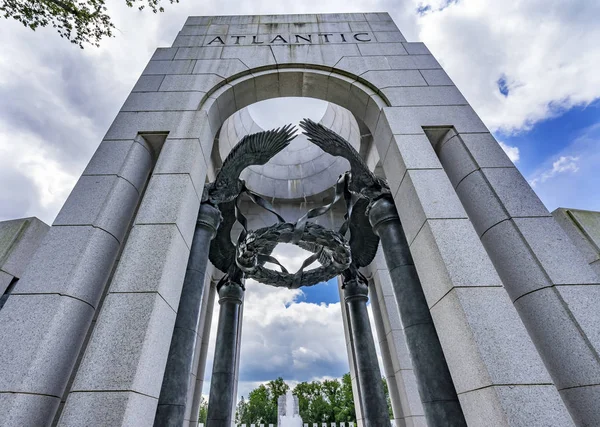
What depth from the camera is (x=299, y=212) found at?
14.1m

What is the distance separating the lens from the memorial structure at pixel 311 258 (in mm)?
3178

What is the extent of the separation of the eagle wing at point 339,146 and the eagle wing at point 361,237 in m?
1.64

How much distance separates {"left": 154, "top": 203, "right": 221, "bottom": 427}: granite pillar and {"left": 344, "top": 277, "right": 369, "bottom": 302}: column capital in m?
5.08

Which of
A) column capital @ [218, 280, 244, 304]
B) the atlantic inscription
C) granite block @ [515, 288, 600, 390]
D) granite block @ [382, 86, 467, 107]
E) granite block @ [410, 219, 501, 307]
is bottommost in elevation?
granite block @ [515, 288, 600, 390]

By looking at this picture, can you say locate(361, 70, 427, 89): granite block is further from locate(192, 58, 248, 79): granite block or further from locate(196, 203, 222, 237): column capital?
locate(196, 203, 222, 237): column capital

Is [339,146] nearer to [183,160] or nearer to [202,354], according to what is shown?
[183,160]

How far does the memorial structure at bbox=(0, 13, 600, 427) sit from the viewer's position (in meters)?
3.18

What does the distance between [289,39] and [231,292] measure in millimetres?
7519

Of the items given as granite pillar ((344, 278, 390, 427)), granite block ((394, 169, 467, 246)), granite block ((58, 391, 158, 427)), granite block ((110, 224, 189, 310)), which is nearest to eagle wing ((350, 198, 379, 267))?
granite pillar ((344, 278, 390, 427))

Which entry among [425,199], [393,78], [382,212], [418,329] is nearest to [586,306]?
[418,329]

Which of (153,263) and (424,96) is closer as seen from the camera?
(153,263)

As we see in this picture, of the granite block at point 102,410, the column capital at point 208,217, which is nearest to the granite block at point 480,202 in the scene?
the column capital at point 208,217

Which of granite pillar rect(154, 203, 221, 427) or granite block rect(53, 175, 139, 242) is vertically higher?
granite block rect(53, 175, 139, 242)

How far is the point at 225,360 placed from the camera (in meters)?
8.40
